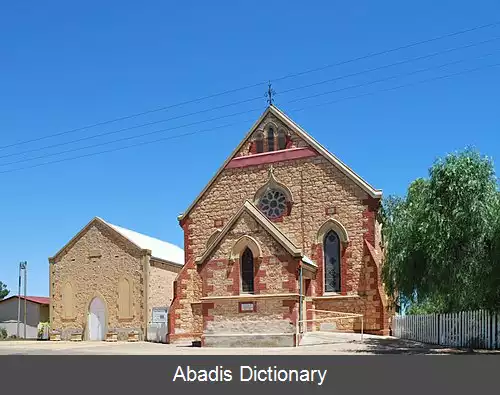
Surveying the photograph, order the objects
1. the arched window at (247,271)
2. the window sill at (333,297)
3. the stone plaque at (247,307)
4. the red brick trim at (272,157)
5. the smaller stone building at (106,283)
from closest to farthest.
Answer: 1. the stone plaque at (247,307)
2. the arched window at (247,271)
3. the window sill at (333,297)
4. the red brick trim at (272,157)
5. the smaller stone building at (106,283)

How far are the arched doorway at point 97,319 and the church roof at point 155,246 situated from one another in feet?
13.1

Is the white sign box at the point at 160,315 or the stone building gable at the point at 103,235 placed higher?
the stone building gable at the point at 103,235

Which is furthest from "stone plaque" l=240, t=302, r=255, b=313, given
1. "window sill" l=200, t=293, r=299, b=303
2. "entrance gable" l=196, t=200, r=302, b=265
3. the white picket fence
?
the white picket fence

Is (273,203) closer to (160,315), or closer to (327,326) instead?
(327,326)

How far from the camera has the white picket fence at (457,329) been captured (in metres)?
22.1

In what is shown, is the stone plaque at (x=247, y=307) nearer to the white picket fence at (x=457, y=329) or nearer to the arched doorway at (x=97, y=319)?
the white picket fence at (x=457, y=329)

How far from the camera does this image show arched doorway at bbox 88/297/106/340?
121ft

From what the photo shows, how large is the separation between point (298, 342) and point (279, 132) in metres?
12.4

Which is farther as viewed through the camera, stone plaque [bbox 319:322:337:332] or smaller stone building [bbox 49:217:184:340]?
smaller stone building [bbox 49:217:184:340]

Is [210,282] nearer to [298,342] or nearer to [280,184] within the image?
[298,342]

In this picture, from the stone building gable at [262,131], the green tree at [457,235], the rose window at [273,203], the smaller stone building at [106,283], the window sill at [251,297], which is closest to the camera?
the green tree at [457,235]

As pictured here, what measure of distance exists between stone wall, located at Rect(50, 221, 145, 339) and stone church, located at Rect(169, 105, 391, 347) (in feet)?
14.9

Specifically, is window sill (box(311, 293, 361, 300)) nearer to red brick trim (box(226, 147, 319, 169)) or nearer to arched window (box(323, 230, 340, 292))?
arched window (box(323, 230, 340, 292))

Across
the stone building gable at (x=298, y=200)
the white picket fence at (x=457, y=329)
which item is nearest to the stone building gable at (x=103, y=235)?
the stone building gable at (x=298, y=200)
